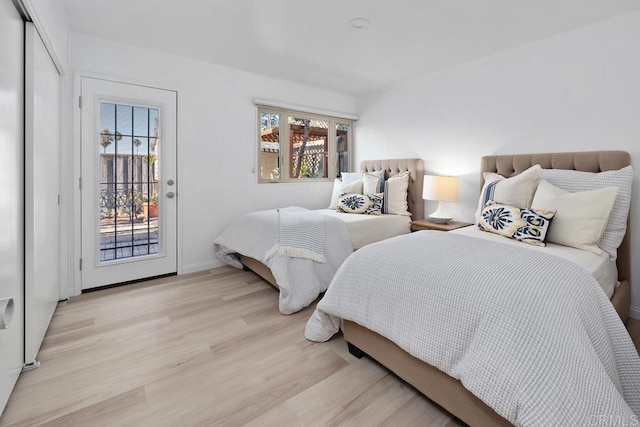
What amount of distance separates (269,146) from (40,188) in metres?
2.50

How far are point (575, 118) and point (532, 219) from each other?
1168mm

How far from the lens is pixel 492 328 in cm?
115

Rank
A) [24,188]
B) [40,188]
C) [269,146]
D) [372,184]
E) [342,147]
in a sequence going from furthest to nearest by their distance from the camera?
[342,147] < [269,146] < [372,184] < [40,188] < [24,188]

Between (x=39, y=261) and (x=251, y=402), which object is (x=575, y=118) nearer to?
(x=251, y=402)

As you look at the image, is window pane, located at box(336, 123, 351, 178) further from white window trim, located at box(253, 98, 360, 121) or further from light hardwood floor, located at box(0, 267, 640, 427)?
light hardwood floor, located at box(0, 267, 640, 427)

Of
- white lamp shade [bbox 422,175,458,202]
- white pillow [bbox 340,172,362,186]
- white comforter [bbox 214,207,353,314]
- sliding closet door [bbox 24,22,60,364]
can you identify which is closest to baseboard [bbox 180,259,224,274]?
white comforter [bbox 214,207,353,314]

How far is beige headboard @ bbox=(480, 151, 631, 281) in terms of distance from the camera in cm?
231

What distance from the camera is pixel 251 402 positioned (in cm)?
150

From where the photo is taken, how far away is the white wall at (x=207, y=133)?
3.04m

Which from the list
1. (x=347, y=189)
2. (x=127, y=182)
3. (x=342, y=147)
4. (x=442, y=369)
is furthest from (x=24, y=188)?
(x=342, y=147)

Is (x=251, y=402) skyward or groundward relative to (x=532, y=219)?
groundward

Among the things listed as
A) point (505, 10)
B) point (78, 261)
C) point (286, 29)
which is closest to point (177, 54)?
point (286, 29)

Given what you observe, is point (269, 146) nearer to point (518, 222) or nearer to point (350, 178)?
point (350, 178)

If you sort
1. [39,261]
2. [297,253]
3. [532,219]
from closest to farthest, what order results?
1. [39,261]
2. [532,219]
3. [297,253]
